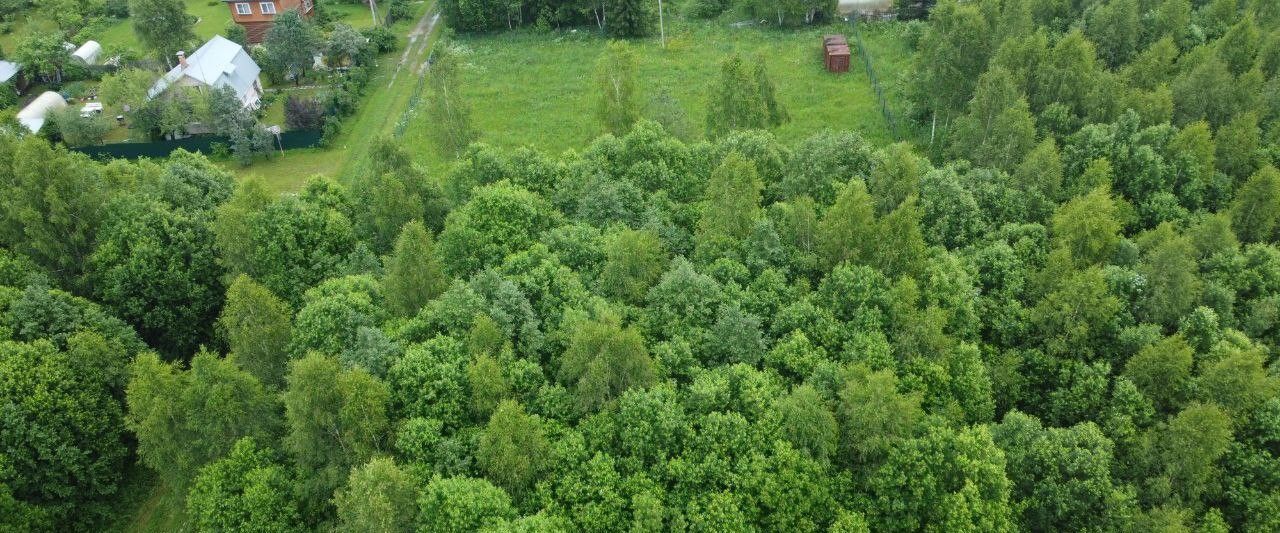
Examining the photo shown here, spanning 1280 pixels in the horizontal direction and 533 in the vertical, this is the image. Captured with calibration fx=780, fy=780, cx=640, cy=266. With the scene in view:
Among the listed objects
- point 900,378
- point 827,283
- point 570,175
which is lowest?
point 900,378

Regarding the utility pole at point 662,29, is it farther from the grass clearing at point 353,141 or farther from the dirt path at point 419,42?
the grass clearing at point 353,141

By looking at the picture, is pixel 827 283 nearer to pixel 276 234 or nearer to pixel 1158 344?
pixel 1158 344

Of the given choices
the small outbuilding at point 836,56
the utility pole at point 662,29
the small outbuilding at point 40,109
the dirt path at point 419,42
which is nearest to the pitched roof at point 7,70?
the small outbuilding at point 40,109


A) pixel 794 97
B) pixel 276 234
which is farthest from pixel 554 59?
pixel 276 234

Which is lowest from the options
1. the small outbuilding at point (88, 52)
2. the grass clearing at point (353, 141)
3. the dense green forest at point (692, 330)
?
the dense green forest at point (692, 330)

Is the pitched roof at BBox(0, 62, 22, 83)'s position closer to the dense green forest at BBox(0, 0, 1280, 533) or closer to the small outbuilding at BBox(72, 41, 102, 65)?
the small outbuilding at BBox(72, 41, 102, 65)

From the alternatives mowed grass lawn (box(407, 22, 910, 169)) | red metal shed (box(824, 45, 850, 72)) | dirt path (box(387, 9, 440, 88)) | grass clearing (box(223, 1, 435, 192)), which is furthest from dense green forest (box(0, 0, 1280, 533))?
dirt path (box(387, 9, 440, 88))

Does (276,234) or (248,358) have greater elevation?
(276,234)
